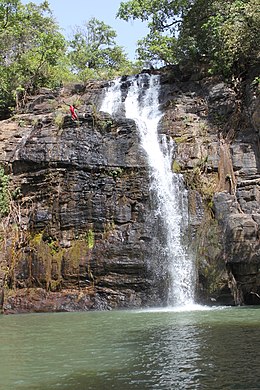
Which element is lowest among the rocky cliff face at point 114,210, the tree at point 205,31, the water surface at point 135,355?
the water surface at point 135,355

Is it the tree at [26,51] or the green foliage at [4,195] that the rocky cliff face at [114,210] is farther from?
the tree at [26,51]

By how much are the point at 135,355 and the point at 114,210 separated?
9.90 m

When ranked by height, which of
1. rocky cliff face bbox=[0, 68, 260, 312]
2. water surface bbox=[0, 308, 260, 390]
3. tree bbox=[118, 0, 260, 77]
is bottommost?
water surface bbox=[0, 308, 260, 390]

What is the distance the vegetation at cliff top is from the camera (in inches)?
815

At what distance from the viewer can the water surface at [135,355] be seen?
5257mm

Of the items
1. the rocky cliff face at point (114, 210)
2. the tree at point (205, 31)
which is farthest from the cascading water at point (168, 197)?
the tree at point (205, 31)

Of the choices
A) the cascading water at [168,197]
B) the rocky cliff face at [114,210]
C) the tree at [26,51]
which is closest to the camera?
the rocky cliff face at [114,210]

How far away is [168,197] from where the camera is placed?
1672cm

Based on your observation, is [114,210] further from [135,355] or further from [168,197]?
[135,355]

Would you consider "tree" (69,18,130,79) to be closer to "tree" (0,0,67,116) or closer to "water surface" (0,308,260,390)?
"tree" (0,0,67,116)

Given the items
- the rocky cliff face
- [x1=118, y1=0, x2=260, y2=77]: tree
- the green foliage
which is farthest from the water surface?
[x1=118, y1=0, x2=260, y2=77]: tree

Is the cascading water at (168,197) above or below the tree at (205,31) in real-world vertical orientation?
below

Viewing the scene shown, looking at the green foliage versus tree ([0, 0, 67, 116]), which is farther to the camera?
tree ([0, 0, 67, 116])

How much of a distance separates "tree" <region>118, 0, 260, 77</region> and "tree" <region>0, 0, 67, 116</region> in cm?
478
